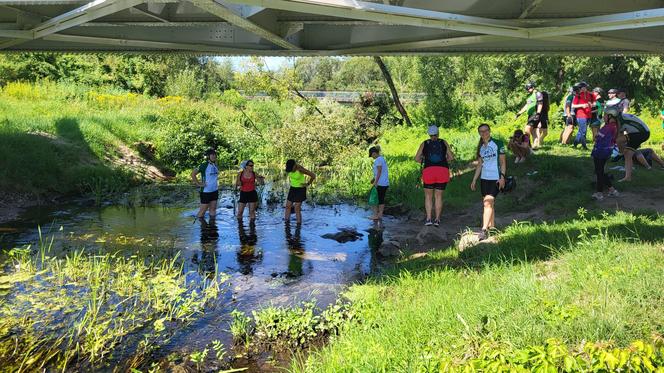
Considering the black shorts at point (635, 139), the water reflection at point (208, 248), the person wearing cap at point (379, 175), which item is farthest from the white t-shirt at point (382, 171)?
the black shorts at point (635, 139)

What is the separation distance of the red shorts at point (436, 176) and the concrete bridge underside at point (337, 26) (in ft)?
8.07

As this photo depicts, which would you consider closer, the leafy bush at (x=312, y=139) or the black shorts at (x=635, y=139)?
the black shorts at (x=635, y=139)

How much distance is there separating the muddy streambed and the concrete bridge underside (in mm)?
3956

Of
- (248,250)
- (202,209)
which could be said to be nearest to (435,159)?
(248,250)

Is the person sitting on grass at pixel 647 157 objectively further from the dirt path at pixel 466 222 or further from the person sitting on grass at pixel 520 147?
the person sitting on grass at pixel 520 147

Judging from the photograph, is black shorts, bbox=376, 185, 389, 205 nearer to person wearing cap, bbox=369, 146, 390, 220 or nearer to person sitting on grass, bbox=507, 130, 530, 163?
person wearing cap, bbox=369, 146, 390, 220

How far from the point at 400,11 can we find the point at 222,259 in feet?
17.7

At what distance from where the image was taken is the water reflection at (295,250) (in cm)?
925

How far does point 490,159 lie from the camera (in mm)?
9117

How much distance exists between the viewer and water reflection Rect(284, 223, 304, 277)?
9.25m

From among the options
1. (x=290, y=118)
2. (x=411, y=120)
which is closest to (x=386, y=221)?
(x=290, y=118)

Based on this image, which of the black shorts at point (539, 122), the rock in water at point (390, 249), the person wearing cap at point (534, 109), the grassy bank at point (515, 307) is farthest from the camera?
the black shorts at point (539, 122)

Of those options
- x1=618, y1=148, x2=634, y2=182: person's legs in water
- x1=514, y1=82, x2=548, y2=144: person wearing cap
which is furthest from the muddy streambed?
x1=514, y1=82, x2=548, y2=144: person wearing cap

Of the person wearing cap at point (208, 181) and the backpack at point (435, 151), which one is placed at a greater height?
the backpack at point (435, 151)
